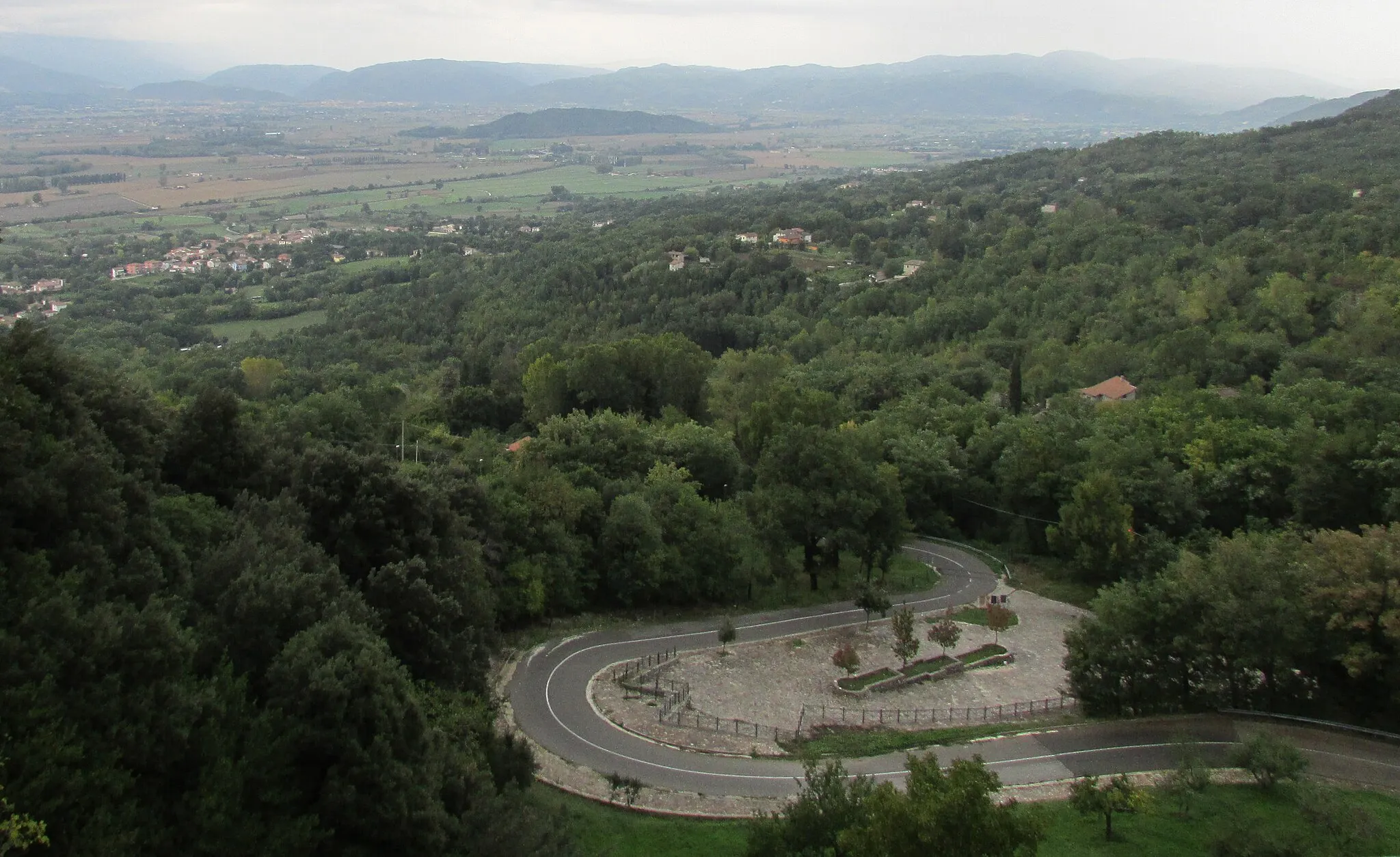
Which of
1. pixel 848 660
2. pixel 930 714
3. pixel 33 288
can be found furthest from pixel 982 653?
pixel 33 288

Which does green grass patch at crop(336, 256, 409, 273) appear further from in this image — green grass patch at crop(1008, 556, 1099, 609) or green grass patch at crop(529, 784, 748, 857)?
green grass patch at crop(529, 784, 748, 857)

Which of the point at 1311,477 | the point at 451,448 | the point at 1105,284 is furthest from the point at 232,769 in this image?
the point at 1105,284

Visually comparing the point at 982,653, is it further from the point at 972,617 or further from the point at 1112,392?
the point at 1112,392

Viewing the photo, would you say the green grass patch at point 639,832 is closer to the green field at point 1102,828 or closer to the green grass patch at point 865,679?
the green field at point 1102,828

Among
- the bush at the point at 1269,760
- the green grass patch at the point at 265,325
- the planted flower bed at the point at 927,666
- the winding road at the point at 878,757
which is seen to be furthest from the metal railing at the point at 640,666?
the green grass patch at the point at 265,325

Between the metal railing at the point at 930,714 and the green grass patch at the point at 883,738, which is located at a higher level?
the green grass patch at the point at 883,738
